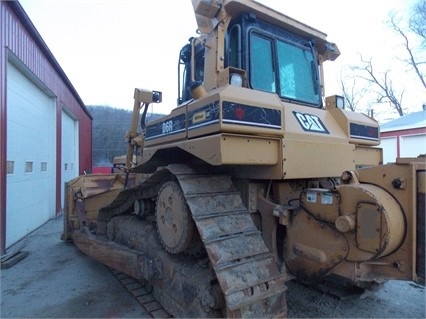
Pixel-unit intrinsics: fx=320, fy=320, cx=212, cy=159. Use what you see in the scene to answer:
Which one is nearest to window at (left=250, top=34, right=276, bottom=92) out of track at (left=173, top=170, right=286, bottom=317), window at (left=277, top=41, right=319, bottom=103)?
window at (left=277, top=41, right=319, bottom=103)

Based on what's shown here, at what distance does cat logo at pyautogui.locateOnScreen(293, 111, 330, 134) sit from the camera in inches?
124

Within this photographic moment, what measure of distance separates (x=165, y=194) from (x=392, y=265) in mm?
2162

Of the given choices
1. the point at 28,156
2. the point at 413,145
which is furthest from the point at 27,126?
the point at 413,145

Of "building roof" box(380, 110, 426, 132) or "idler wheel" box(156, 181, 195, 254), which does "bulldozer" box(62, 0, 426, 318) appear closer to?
"idler wheel" box(156, 181, 195, 254)

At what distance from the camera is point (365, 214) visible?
2.36 m

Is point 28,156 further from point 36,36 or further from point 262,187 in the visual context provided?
point 262,187

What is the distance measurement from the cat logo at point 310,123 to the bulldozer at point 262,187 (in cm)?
1

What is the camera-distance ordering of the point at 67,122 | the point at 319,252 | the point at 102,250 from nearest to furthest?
1. the point at 319,252
2. the point at 102,250
3. the point at 67,122

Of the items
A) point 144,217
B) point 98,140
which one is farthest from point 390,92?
point 144,217

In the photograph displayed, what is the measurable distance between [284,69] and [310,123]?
→ 0.83 metres

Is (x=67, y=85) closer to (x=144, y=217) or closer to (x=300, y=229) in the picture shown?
(x=144, y=217)

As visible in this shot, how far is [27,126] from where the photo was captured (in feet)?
25.9

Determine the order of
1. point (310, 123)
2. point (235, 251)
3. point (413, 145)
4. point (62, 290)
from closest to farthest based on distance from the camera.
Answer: point (235, 251), point (310, 123), point (62, 290), point (413, 145)

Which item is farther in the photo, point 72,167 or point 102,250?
point 72,167
